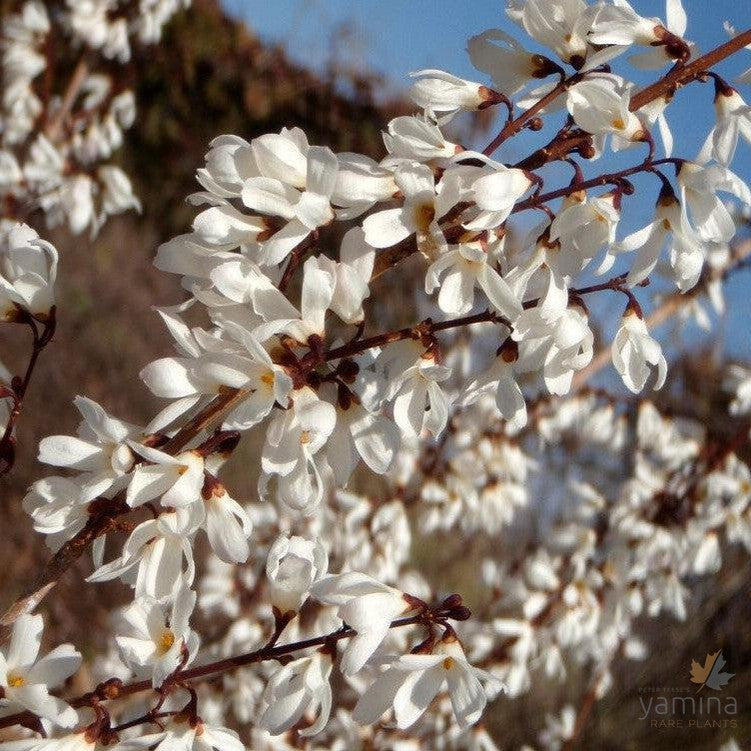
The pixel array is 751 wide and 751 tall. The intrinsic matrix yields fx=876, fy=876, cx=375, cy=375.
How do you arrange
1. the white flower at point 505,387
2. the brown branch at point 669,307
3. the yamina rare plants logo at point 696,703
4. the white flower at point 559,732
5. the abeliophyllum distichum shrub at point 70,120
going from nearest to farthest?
the white flower at point 505,387 → the abeliophyllum distichum shrub at point 70,120 → the brown branch at point 669,307 → the white flower at point 559,732 → the yamina rare plants logo at point 696,703

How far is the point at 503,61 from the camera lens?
104cm

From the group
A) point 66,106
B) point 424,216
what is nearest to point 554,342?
point 424,216

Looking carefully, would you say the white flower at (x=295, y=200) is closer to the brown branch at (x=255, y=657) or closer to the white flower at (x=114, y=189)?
the brown branch at (x=255, y=657)

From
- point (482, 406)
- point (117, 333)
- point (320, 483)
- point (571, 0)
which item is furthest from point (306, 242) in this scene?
point (117, 333)

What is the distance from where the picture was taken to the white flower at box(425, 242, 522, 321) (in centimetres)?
90

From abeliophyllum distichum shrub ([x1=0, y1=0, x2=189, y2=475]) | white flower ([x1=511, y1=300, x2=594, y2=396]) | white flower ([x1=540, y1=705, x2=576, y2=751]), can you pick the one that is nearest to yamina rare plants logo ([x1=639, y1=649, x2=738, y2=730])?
white flower ([x1=540, y1=705, x2=576, y2=751])

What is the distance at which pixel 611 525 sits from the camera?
275 centimetres

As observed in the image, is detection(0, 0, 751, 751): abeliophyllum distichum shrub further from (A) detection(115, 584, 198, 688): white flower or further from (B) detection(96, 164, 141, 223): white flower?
(B) detection(96, 164, 141, 223): white flower

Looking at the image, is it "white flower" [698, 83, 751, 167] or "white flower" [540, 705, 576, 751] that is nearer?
"white flower" [698, 83, 751, 167]

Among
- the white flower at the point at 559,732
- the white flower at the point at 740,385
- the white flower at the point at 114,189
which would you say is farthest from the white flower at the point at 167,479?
the white flower at the point at 559,732

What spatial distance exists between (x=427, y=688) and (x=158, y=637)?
302mm

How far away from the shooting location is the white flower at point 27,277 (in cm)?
99

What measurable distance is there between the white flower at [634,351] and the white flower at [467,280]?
17 cm

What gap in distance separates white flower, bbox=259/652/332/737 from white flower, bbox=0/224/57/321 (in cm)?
50
